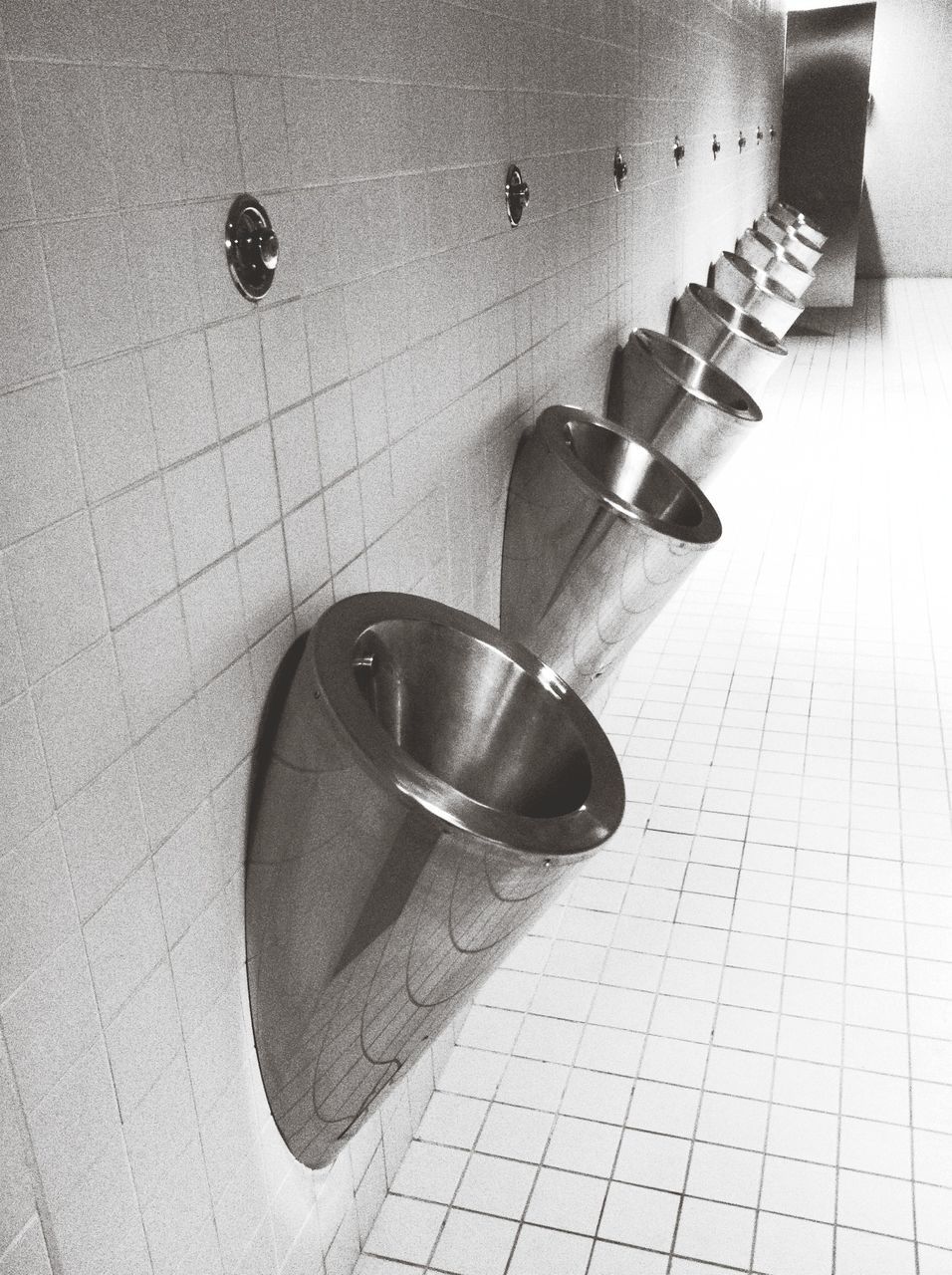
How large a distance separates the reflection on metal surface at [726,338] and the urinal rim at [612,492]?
1250 millimetres

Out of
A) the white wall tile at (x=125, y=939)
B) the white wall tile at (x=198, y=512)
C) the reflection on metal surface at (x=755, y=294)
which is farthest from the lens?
the reflection on metal surface at (x=755, y=294)

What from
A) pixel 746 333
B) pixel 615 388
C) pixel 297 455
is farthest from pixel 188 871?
pixel 746 333

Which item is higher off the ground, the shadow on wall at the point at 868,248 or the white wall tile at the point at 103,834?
the white wall tile at the point at 103,834

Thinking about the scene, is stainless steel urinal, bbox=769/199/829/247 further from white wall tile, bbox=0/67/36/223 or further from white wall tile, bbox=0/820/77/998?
white wall tile, bbox=0/820/77/998

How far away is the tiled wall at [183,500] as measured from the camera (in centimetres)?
112

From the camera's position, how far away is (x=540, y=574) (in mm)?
2607

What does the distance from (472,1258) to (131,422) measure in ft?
5.39

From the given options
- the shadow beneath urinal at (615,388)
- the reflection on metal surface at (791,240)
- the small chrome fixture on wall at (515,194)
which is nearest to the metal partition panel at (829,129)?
the reflection on metal surface at (791,240)

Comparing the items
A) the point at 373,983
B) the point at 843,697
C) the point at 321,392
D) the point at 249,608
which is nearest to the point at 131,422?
the point at 249,608

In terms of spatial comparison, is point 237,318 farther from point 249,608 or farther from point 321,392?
point 249,608

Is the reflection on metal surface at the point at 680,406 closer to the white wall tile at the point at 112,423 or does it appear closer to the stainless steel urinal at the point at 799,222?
the white wall tile at the point at 112,423

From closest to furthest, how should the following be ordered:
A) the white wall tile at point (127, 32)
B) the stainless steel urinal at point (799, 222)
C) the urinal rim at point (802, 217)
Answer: the white wall tile at point (127, 32), the stainless steel urinal at point (799, 222), the urinal rim at point (802, 217)

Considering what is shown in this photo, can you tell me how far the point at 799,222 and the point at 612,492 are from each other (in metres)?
7.31

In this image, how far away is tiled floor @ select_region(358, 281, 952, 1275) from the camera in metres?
2.05
